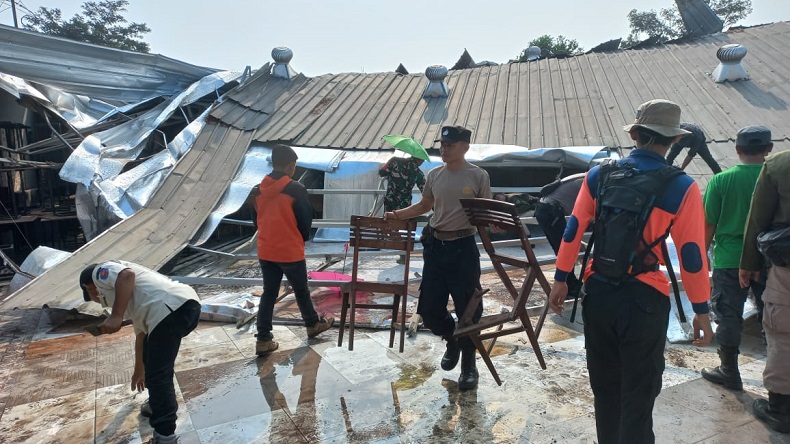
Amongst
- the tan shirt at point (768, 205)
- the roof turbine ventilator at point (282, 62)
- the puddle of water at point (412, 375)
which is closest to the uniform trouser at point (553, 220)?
the tan shirt at point (768, 205)

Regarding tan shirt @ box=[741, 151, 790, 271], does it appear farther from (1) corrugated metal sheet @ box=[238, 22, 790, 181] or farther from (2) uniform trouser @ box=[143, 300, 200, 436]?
(1) corrugated metal sheet @ box=[238, 22, 790, 181]

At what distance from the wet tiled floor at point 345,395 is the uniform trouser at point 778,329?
12.1 inches

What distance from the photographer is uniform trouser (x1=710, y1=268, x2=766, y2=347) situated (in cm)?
367

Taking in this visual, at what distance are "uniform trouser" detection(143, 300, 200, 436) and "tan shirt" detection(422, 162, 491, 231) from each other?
6.26 ft

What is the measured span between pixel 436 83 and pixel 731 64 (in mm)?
6329

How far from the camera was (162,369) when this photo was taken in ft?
9.89

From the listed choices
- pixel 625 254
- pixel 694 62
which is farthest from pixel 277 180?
pixel 694 62

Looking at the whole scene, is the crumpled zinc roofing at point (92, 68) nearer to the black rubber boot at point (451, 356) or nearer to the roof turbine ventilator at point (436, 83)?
the roof turbine ventilator at point (436, 83)

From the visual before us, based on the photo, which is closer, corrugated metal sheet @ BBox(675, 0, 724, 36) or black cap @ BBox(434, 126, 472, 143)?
black cap @ BBox(434, 126, 472, 143)

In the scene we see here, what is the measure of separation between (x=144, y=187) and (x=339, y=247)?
3.39m

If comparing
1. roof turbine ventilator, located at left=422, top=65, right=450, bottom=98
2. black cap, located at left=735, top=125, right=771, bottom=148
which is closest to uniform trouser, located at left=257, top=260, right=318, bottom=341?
black cap, located at left=735, top=125, right=771, bottom=148

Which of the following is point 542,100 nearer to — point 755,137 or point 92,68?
point 755,137

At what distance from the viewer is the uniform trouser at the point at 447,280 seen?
3771 millimetres

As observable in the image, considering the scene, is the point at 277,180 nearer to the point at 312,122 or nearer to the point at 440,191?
the point at 440,191
